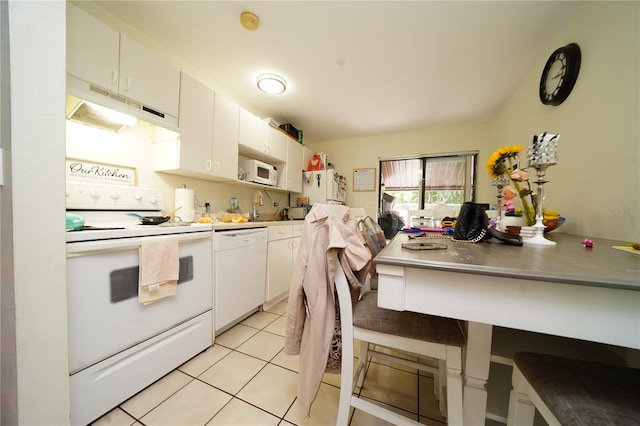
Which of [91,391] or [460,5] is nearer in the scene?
[91,391]

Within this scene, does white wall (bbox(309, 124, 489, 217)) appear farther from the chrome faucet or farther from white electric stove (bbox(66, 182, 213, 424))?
white electric stove (bbox(66, 182, 213, 424))

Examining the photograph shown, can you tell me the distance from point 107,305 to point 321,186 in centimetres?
257

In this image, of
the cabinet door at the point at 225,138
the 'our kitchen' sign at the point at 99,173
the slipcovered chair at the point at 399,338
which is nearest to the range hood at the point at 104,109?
the 'our kitchen' sign at the point at 99,173

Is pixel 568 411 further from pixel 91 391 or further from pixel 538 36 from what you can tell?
pixel 538 36

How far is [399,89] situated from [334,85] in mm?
720

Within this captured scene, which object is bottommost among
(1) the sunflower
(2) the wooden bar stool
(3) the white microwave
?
(2) the wooden bar stool

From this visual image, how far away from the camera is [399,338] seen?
771mm

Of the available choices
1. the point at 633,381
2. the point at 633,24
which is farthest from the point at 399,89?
the point at 633,381

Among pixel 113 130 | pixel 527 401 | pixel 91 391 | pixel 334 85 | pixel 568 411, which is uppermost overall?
pixel 334 85

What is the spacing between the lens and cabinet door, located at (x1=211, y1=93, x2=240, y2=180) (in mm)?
1860

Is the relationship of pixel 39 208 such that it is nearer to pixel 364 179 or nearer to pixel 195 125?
pixel 195 125

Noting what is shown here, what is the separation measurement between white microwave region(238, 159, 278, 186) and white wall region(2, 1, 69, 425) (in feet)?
4.97

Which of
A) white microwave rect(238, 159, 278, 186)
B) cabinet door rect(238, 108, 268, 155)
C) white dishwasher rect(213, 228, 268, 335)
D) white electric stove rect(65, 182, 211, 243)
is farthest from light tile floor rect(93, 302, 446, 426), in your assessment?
cabinet door rect(238, 108, 268, 155)

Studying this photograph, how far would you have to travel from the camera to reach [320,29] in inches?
59.6
